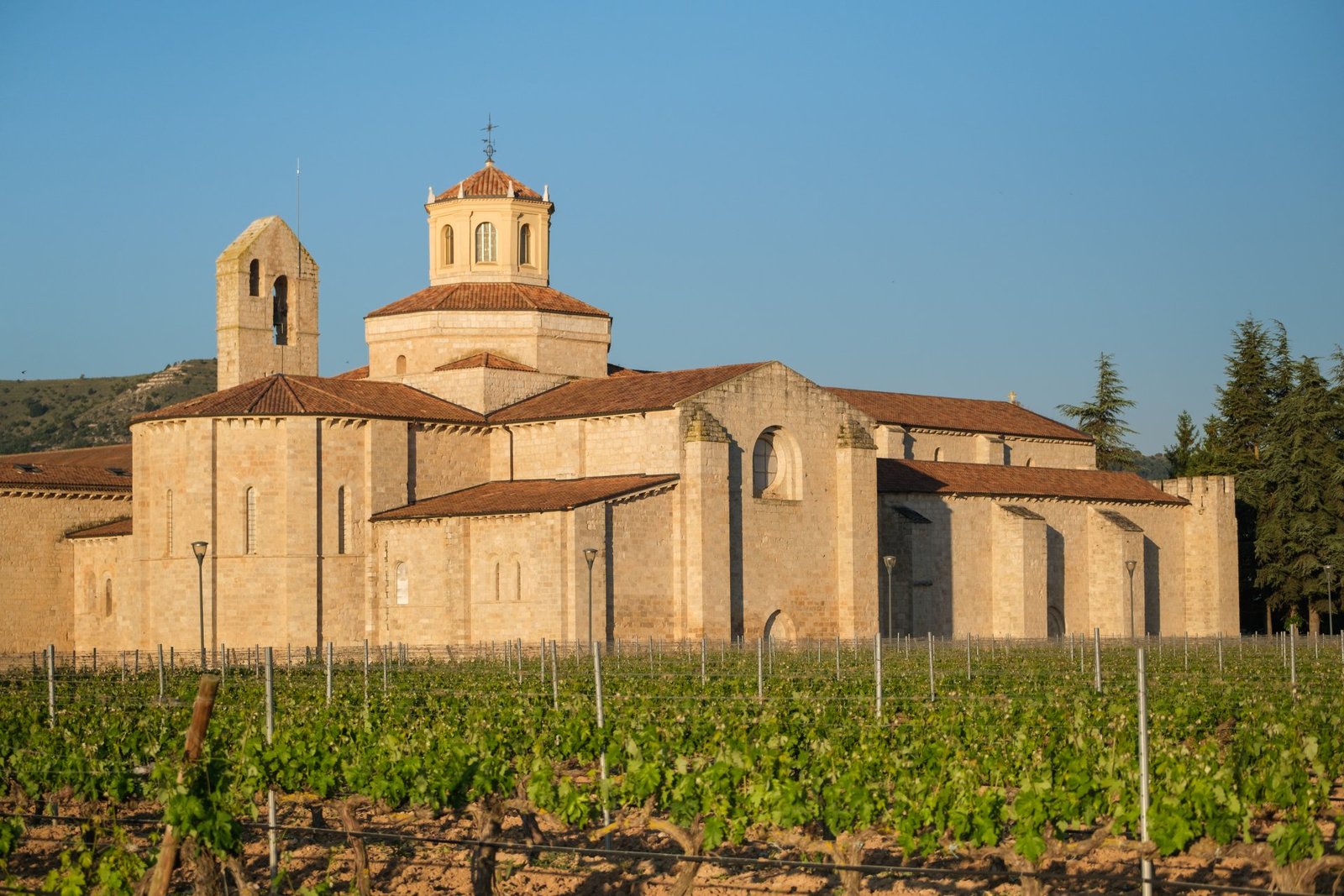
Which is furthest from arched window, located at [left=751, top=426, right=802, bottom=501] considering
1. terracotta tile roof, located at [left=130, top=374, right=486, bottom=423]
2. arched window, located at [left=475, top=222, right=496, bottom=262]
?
arched window, located at [left=475, top=222, right=496, bottom=262]

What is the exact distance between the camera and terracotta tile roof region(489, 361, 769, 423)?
54.6 m

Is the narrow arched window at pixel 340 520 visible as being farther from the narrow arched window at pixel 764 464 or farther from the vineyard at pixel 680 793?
the vineyard at pixel 680 793

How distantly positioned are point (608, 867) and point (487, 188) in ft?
145

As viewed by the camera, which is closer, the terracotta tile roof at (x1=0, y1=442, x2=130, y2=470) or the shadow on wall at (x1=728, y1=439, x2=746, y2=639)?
the shadow on wall at (x1=728, y1=439, x2=746, y2=639)

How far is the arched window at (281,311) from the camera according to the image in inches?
2574

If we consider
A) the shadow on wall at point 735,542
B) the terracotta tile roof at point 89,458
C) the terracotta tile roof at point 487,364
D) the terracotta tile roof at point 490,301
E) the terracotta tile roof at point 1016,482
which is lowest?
the shadow on wall at point 735,542

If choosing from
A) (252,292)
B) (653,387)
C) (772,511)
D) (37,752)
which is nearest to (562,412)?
(653,387)

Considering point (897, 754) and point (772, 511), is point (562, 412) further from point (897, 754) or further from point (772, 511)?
point (897, 754)

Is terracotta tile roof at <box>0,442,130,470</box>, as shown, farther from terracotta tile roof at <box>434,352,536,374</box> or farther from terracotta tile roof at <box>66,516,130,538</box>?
terracotta tile roof at <box>434,352,536,374</box>

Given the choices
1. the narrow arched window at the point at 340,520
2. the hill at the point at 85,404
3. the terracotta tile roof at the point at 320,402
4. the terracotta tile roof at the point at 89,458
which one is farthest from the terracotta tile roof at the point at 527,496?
the hill at the point at 85,404

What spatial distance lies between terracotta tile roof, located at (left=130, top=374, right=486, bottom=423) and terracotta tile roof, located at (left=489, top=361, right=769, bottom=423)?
165 cm

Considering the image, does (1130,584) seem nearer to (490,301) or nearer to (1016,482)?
(1016,482)

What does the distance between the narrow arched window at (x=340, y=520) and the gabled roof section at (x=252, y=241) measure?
40.8ft

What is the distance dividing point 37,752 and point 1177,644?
42082 mm
